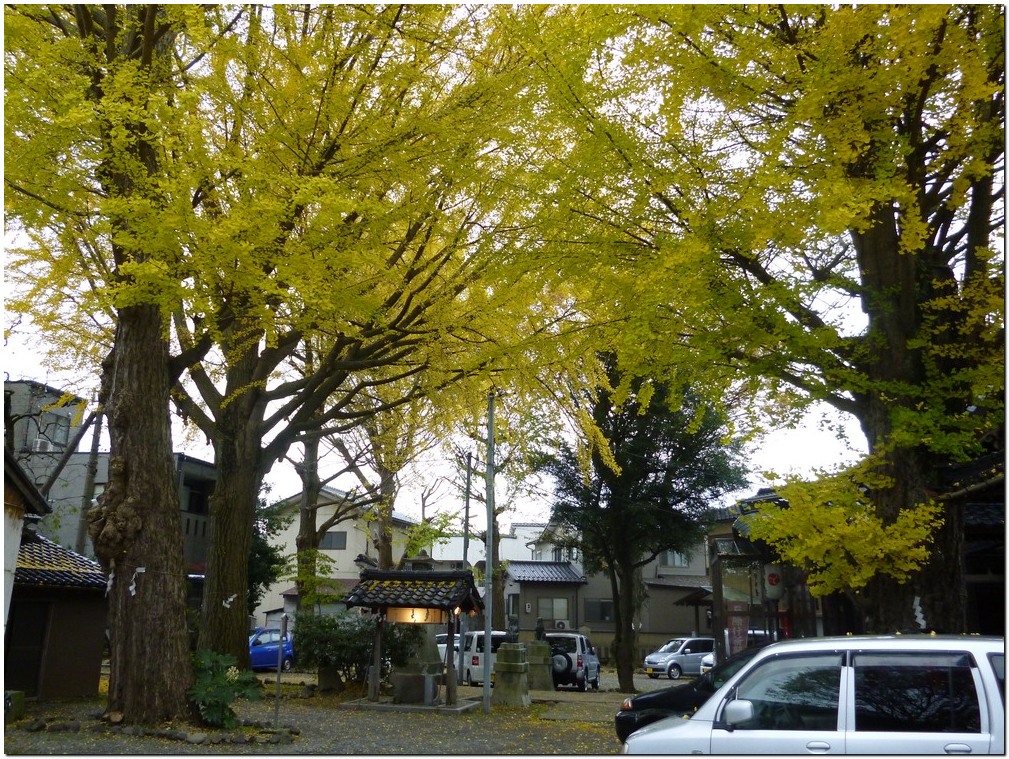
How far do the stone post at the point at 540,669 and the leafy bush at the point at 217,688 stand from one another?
11219 mm

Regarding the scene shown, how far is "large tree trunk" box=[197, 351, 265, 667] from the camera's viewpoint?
43.6 ft

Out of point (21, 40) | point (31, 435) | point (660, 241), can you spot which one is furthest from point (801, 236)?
point (31, 435)

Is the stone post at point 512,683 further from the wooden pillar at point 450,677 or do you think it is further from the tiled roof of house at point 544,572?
the tiled roof of house at point 544,572

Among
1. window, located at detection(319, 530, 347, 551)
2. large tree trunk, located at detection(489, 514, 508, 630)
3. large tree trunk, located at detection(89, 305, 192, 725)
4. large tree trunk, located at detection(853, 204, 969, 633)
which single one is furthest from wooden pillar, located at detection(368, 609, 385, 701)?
window, located at detection(319, 530, 347, 551)

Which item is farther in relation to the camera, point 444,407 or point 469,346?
point 444,407

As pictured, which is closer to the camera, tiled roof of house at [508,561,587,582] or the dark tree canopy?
the dark tree canopy

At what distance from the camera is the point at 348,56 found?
8859 millimetres

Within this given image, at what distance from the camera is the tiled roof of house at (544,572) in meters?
37.5

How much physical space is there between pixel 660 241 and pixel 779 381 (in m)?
1.90

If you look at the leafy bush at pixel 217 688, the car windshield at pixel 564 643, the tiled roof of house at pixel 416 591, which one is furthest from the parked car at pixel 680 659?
the leafy bush at pixel 217 688

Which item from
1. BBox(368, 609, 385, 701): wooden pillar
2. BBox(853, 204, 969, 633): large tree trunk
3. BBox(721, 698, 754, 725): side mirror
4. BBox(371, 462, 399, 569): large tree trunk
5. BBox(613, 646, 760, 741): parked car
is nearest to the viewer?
BBox(721, 698, 754, 725): side mirror

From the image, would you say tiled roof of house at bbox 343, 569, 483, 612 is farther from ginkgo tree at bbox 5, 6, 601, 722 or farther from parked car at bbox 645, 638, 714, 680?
parked car at bbox 645, 638, 714, 680

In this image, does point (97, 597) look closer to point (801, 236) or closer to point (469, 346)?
point (469, 346)

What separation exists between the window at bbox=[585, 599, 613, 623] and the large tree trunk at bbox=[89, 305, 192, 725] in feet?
98.5
